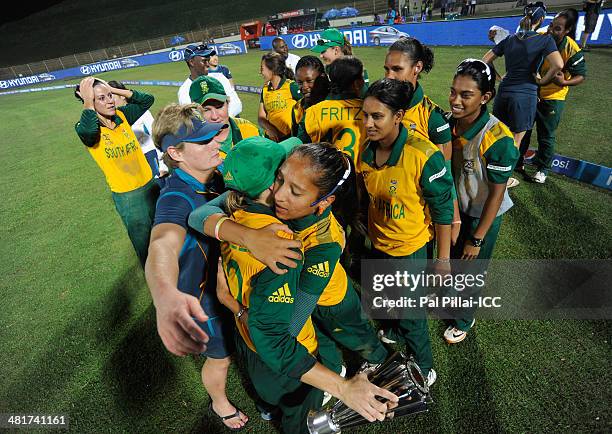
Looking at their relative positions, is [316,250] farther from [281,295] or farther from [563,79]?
[563,79]

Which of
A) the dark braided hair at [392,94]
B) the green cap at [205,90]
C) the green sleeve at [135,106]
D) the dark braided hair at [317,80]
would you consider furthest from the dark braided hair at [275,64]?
the dark braided hair at [392,94]

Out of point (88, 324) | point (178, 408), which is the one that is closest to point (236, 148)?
point (178, 408)

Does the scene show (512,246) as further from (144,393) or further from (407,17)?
(407,17)

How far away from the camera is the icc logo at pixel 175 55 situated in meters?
30.7

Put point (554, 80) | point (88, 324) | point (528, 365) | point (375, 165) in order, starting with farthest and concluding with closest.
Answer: point (554, 80), point (88, 324), point (528, 365), point (375, 165)

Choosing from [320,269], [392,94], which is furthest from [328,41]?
[320,269]

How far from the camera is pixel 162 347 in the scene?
3.69 metres

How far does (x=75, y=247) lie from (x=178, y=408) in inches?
167

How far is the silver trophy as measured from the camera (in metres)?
2.02

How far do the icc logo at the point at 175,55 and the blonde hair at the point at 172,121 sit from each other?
33446 mm

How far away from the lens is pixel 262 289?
1.64 m

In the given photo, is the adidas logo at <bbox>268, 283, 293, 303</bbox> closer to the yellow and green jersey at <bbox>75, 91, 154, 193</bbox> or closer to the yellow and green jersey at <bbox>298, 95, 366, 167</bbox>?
the yellow and green jersey at <bbox>298, 95, 366, 167</bbox>

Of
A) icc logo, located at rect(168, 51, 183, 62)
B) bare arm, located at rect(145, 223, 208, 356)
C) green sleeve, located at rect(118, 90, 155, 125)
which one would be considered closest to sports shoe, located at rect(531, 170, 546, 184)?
bare arm, located at rect(145, 223, 208, 356)

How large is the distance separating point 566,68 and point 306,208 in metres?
5.86
